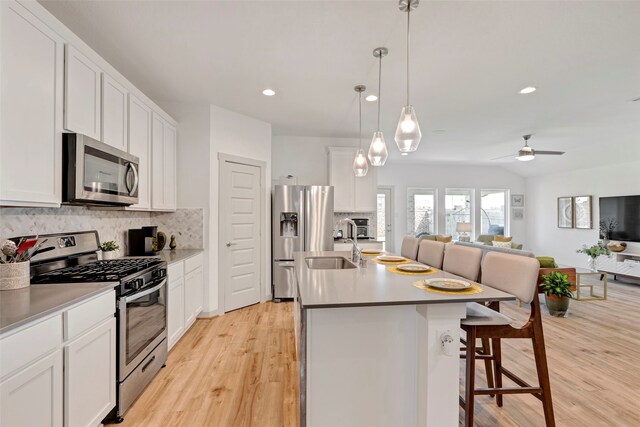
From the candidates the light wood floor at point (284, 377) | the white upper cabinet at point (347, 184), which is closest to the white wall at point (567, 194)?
the light wood floor at point (284, 377)

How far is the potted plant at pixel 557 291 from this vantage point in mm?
3758

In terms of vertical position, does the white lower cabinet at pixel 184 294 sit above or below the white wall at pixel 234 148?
below

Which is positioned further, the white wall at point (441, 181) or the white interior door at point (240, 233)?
the white wall at point (441, 181)

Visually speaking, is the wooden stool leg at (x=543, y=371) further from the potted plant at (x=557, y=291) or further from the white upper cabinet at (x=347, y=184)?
the white upper cabinet at (x=347, y=184)

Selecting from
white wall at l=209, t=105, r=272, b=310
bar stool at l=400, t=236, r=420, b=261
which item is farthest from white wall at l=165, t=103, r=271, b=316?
bar stool at l=400, t=236, r=420, b=261

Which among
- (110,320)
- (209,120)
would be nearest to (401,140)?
(110,320)

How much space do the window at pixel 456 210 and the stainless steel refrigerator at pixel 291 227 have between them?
4963mm

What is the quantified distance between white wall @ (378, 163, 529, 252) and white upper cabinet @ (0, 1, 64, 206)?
6931 millimetres

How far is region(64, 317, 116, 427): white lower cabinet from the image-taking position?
1477 millimetres

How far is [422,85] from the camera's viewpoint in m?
3.29

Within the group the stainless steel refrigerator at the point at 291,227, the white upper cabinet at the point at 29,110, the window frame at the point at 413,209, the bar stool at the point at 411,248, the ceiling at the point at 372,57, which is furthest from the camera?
the window frame at the point at 413,209

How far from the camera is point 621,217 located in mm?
6145

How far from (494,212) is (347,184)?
5489 millimetres

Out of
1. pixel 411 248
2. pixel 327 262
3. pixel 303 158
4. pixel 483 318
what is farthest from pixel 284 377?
pixel 303 158
